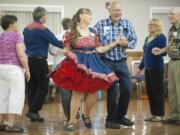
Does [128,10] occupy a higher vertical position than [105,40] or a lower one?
higher

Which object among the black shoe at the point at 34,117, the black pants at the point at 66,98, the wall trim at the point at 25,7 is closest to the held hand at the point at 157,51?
the black pants at the point at 66,98

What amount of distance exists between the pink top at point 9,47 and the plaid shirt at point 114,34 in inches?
38.8

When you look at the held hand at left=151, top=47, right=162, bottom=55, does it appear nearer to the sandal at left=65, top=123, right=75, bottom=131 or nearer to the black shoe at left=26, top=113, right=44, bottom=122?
the sandal at left=65, top=123, right=75, bottom=131

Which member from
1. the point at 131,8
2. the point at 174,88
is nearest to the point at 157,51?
the point at 174,88

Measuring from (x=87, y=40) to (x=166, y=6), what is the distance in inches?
199

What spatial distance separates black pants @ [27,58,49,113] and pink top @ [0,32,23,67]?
88 centimetres

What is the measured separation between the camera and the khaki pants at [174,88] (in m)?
5.09

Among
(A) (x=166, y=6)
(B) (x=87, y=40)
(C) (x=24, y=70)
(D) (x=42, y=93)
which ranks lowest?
(D) (x=42, y=93)

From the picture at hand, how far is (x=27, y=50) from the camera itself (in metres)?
5.43

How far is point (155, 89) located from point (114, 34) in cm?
105

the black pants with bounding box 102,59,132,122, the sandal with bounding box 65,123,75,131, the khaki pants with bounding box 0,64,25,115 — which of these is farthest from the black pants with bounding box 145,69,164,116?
the khaki pants with bounding box 0,64,25,115

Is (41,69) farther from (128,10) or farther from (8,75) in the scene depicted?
(128,10)

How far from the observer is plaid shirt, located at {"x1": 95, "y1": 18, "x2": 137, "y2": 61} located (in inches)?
189

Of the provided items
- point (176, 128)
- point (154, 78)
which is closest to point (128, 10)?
point (154, 78)
